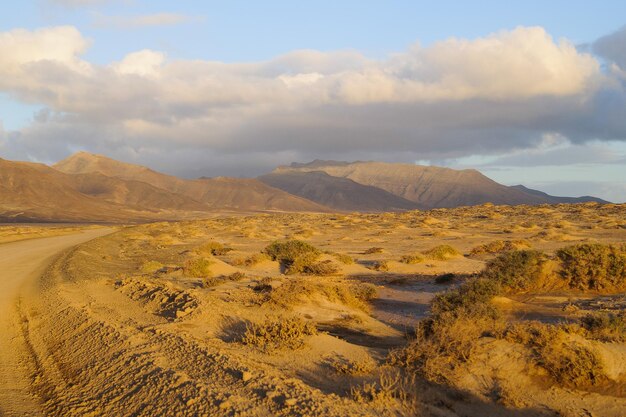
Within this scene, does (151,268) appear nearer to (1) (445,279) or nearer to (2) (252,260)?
(2) (252,260)

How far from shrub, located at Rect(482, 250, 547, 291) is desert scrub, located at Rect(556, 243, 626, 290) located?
2.64 ft

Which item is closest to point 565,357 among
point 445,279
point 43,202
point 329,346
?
point 329,346

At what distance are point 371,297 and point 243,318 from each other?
5.26m

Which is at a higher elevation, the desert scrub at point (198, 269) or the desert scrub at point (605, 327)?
the desert scrub at point (605, 327)

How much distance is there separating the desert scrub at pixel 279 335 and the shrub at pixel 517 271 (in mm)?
7430

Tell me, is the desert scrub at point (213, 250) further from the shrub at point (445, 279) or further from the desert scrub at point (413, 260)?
the shrub at point (445, 279)

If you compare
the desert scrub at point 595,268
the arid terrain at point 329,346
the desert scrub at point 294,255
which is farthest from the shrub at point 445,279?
the desert scrub at point 294,255

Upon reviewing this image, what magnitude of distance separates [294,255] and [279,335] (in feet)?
44.1

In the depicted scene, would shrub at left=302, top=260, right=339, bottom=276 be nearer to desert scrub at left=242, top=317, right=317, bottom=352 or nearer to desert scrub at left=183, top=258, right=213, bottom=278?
desert scrub at left=183, top=258, right=213, bottom=278

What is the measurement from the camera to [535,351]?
27.1 feet

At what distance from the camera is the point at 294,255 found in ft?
74.1

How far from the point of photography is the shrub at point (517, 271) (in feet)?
49.2

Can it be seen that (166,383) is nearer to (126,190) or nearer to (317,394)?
(317,394)

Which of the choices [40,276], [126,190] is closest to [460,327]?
[40,276]
